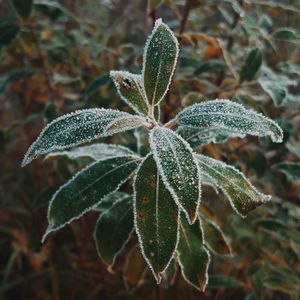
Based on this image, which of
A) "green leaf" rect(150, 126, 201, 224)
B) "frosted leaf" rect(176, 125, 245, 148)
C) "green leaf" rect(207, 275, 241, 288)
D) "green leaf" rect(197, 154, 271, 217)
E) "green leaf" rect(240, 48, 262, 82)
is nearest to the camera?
"green leaf" rect(150, 126, 201, 224)

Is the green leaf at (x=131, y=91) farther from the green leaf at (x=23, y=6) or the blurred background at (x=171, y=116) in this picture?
the green leaf at (x=23, y=6)

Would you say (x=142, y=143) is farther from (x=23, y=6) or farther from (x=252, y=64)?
(x=23, y=6)

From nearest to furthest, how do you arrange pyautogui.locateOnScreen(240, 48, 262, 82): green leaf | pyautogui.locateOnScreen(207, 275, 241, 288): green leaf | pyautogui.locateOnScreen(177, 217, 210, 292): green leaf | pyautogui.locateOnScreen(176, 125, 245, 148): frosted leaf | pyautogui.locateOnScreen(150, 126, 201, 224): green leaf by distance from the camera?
1. pyautogui.locateOnScreen(150, 126, 201, 224): green leaf
2. pyautogui.locateOnScreen(177, 217, 210, 292): green leaf
3. pyautogui.locateOnScreen(176, 125, 245, 148): frosted leaf
4. pyautogui.locateOnScreen(240, 48, 262, 82): green leaf
5. pyautogui.locateOnScreen(207, 275, 241, 288): green leaf

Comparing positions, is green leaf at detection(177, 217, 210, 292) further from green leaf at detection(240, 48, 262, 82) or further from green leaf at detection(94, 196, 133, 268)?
green leaf at detection(240, 48, 262, 82)

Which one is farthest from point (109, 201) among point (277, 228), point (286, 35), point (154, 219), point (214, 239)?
point (286, 35)

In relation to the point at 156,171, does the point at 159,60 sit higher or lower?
higher

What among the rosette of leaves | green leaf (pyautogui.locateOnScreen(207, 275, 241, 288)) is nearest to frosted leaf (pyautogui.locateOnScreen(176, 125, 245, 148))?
the rosette of leaves

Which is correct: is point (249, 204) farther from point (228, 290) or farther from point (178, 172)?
point (228, 290)
